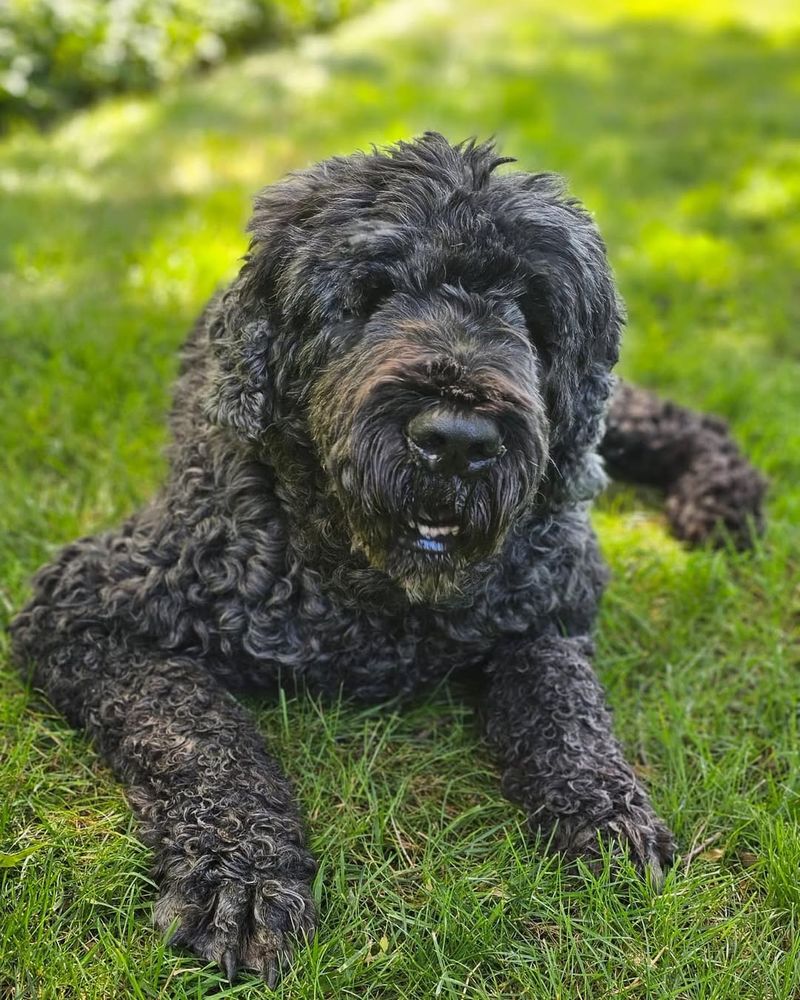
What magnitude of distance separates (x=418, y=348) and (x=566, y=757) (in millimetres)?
1336

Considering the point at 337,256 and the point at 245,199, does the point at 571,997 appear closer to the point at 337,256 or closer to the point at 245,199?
the point at 337,256

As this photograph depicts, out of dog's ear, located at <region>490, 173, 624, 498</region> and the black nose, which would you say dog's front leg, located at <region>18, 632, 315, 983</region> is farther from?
dog's ear, located at <region>490, 173, 624, 498</region>

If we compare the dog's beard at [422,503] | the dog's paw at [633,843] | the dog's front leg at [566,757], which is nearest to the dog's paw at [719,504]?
the dog's front leg at [566,757]

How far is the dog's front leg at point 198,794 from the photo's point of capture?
268cm

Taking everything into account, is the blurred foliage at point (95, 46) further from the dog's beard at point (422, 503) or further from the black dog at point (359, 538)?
the dog's beard at point (422, 503)

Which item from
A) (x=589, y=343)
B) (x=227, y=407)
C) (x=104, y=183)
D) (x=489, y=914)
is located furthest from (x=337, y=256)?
(x=104, y=183)

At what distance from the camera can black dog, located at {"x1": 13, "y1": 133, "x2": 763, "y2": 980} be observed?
109 inches

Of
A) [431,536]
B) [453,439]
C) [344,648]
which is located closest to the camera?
[453,439]

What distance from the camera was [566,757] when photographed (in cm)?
320

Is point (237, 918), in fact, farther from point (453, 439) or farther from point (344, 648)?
point (453, 439)

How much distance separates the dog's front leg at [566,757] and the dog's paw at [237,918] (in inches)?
31.0

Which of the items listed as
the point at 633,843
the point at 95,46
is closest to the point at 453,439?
the point at 633,843

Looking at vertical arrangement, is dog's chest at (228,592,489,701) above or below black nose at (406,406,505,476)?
below

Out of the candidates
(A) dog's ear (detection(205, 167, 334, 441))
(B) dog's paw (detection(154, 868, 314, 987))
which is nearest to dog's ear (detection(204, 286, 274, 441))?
(A) dog's ear (detection(205, 167, 334, 441))
